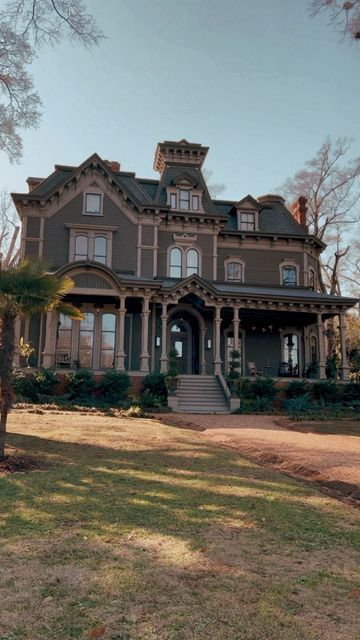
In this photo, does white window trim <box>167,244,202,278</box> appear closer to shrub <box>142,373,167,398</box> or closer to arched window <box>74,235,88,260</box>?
arched window <box>74,235,88,260</box>

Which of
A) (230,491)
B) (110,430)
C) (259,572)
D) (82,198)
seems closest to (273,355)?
(82,198)

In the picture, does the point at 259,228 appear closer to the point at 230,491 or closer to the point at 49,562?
the point at 230,491

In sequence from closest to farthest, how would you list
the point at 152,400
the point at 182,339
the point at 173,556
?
1. the point at 173,556
2. the point at 152,400
3. the point at 182,339

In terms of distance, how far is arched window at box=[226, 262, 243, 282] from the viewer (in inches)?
1020

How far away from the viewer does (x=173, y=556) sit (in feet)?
12.9

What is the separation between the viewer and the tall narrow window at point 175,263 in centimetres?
2472

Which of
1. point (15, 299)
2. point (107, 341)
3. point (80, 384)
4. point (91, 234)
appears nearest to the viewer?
point (15, 299)

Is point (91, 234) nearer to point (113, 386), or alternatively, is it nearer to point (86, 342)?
point (86, 342)

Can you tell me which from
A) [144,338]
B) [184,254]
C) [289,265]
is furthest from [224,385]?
[289,265]

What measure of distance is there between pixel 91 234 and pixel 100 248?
816 millimetres

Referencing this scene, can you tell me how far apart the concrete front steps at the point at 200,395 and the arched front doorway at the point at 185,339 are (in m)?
3.19

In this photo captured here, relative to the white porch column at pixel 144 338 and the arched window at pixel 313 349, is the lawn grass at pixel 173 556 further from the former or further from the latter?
the arched window at pixel 313 349

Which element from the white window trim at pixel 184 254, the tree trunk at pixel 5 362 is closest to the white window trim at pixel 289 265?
the white window trim at pixel 184 254

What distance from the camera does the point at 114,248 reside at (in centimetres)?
2388
